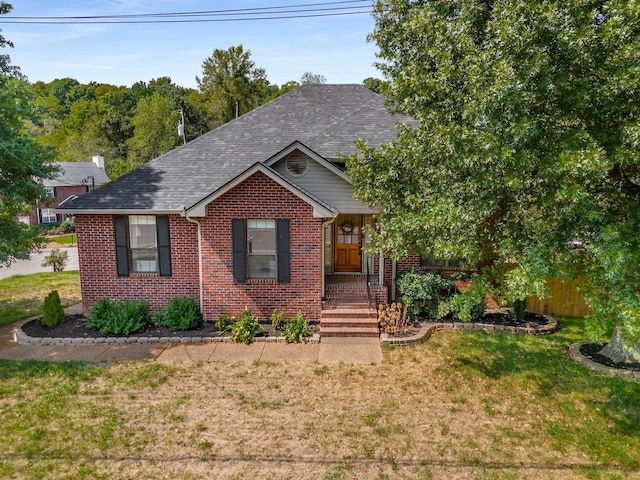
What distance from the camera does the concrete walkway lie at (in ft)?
34.2

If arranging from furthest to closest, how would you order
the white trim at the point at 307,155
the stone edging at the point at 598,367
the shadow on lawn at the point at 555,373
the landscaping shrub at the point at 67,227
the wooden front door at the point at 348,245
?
the landscaping shrub at the point at 67,227, the wooden front door at the point at 348,245, the white trim at the point at 307,155, the stone edging at the point at 598,367, the shadow on lawn at the point at 555,373

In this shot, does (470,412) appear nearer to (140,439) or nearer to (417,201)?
(417,201)

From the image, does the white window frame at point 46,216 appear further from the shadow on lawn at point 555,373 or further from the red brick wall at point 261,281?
the shadow on lawn at point 555,373

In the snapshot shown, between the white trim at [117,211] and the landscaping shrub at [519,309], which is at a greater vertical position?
the white trim at [117,211]

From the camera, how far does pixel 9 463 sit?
21.7 feet

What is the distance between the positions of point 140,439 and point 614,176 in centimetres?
944

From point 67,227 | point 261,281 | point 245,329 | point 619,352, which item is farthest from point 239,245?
point 67,227

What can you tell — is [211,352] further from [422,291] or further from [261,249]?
[422,291]

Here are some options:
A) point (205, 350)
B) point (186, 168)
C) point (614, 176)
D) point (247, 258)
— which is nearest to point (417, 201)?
point (614, 176)

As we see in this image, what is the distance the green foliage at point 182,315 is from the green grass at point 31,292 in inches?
166

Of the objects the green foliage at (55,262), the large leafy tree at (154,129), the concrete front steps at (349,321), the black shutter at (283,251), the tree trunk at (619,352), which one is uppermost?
the large leafy tree at (154,129)

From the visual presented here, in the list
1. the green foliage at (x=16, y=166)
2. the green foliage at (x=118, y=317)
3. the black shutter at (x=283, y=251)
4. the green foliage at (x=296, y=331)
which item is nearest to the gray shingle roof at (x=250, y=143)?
the green foliage at (x=16, y=166)

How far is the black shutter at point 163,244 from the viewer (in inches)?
496

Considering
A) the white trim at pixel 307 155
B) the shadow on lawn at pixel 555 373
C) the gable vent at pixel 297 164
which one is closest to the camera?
the shadow on lawn at pixel 555 373
